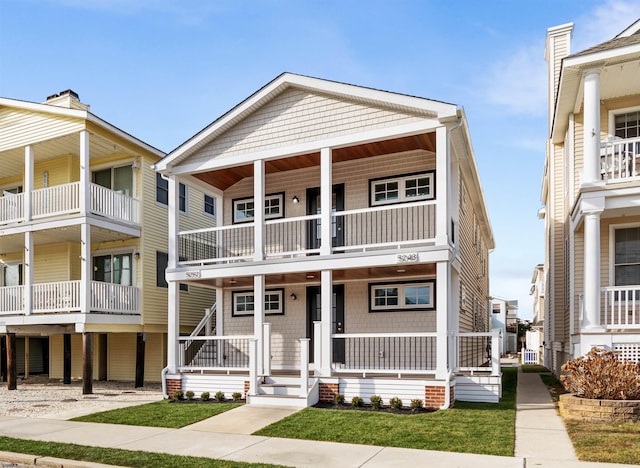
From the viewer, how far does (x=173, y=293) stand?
1433cm

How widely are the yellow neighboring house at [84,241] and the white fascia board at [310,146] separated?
12.9 feet

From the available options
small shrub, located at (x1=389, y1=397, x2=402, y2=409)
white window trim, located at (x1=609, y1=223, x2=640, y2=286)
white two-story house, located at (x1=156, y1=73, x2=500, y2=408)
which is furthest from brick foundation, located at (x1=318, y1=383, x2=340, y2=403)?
white window trim, located at (x1=609, y1=223, x2=640, y2=286)

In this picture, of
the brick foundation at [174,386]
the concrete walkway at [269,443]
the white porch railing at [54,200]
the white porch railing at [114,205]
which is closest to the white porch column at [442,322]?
the concrete walkway at [269,443]

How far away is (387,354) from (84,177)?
9.98 meters

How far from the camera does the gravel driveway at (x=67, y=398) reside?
1219 cm

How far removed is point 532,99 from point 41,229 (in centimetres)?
1839

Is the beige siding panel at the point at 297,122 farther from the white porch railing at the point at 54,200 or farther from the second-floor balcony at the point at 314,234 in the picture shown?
the white porch railing at the point at 54,200

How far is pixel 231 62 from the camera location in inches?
441

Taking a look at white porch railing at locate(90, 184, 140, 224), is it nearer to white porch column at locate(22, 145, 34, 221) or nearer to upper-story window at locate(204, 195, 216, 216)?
white porch column at locate(22, 145, 34, 221)

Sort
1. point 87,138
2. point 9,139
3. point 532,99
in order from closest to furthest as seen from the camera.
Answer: point 87,138 < point 9,139 < point 532,99

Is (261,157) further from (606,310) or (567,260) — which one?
(567,260)

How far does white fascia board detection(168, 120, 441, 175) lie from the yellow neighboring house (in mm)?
3919

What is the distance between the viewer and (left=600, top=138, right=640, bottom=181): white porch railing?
1162 cm

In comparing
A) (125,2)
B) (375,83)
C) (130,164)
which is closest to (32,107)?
(130,164)
